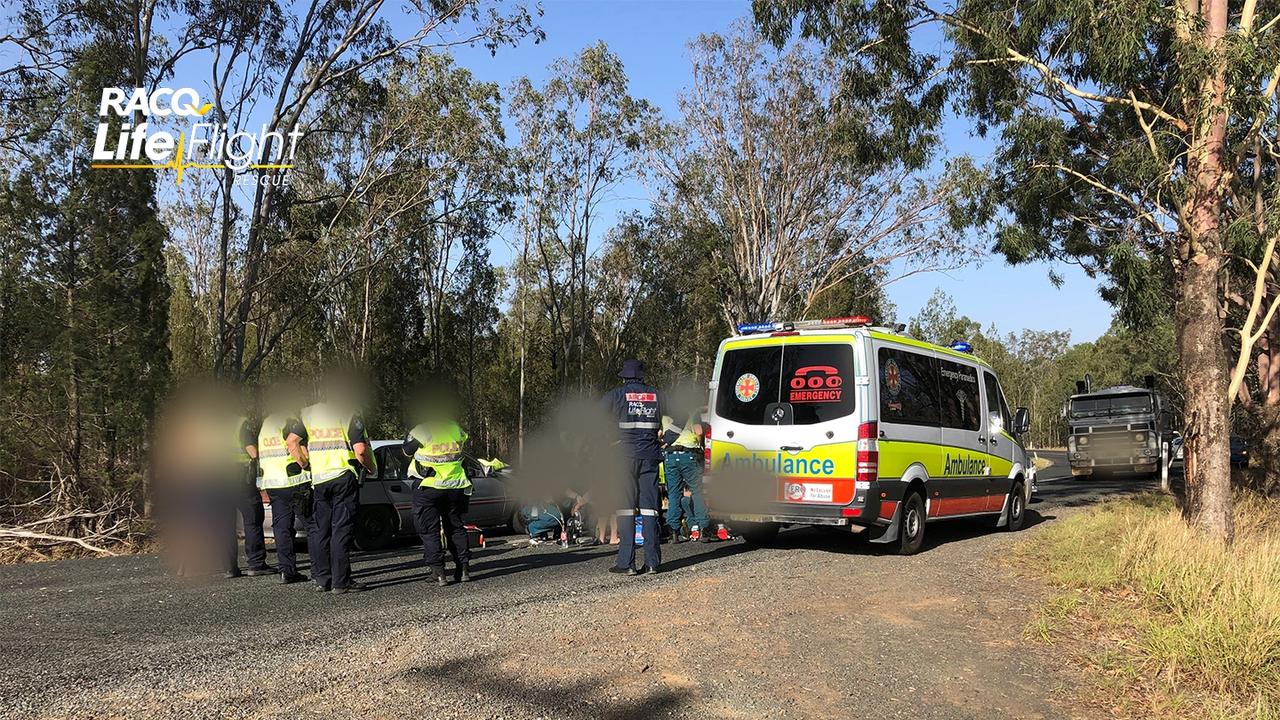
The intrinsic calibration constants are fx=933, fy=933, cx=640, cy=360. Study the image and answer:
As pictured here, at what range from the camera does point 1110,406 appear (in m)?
23.5

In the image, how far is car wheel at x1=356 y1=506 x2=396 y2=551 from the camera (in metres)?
10.7

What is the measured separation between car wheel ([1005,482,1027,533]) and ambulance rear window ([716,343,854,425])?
4.18 meters

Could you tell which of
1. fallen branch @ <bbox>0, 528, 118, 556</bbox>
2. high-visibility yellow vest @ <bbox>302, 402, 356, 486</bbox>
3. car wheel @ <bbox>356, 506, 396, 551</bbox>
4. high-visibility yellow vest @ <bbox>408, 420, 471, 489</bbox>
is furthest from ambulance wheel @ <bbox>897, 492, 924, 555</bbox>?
fallen branch @ <bbox>0, 528, 118, 556</bbox>

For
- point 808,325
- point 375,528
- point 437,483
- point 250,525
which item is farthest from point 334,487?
point 808,325

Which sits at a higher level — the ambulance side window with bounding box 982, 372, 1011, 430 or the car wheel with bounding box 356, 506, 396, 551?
the ambulance side window with bounding box 982, 372, 1011, 430

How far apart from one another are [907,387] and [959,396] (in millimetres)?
1448

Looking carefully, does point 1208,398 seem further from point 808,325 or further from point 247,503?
point 247,503

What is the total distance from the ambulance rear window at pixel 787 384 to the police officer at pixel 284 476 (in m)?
4.14

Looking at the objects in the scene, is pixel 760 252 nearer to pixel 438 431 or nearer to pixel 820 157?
pixel 820 157

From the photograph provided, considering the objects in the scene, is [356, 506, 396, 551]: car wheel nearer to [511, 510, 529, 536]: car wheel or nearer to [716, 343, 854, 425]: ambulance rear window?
[511, 510, 529, 536]: car wheel

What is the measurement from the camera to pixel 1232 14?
551 inches

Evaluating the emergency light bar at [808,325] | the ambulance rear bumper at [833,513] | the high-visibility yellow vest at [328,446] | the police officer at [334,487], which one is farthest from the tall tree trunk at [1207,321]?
the high-visibility yellow vest at [328,446]

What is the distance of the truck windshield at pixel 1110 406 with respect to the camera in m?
23.2

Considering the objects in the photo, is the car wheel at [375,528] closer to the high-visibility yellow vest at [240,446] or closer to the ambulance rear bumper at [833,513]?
the high-visibility yellow vest at [240,446]
